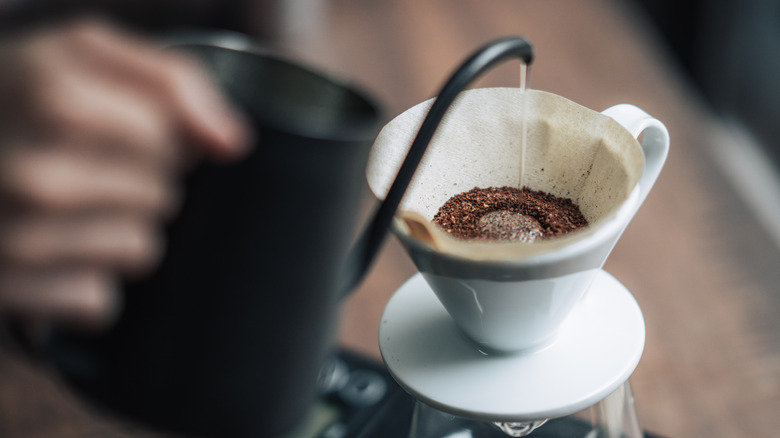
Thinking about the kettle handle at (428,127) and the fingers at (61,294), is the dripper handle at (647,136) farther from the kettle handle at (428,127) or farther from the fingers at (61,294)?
the fingers at (61,294)

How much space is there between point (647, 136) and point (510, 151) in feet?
0.17

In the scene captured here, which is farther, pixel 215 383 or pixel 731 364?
pixel 731 364

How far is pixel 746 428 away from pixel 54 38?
49 cm

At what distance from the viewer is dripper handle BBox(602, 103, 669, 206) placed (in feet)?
0.86

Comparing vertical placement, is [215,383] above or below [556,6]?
above

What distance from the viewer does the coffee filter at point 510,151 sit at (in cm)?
26

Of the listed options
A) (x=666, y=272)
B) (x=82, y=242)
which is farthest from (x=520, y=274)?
(x=666, y=272)

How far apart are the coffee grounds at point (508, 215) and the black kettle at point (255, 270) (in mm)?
44

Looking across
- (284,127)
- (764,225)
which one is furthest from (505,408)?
(764,225)

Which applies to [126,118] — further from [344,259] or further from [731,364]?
[731,364]

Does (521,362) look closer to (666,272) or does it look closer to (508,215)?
(508,215)

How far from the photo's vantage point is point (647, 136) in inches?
10.5

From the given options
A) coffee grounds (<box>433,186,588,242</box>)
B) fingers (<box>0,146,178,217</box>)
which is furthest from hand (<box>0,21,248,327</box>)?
coffee grounds (<box>433,186,588,242</box>)

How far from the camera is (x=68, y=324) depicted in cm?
24
